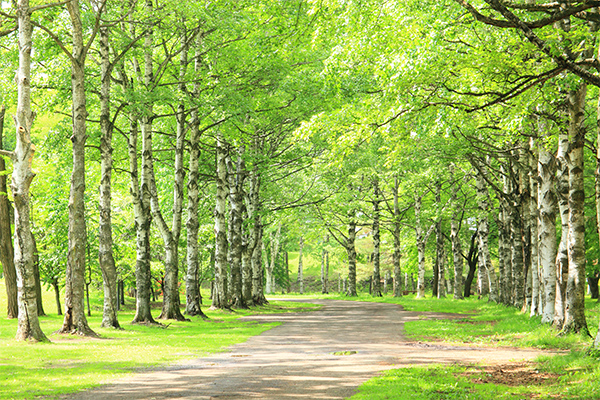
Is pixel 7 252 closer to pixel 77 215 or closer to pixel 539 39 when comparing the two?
pixel 77 215

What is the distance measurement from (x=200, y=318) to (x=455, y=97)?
51.5 feet

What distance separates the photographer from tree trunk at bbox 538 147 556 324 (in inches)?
670

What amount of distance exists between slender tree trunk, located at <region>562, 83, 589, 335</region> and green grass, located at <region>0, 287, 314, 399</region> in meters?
8.79

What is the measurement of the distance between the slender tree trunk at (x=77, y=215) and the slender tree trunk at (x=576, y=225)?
12.8m

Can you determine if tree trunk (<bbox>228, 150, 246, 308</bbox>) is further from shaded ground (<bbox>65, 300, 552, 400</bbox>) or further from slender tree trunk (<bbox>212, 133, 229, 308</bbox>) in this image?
shaded ground (<bbox>65, 300, 552, 400</bbox>)

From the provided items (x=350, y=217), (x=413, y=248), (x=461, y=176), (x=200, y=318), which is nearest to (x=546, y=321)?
(x=200, y=318)

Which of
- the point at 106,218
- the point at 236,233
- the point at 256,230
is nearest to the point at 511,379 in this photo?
the point at 106,218

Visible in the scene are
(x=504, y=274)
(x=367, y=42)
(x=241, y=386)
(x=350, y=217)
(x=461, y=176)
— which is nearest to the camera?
(x=241, y=386)

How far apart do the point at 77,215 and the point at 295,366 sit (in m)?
→ 8.66

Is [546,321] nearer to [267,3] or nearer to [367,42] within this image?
[367,42]

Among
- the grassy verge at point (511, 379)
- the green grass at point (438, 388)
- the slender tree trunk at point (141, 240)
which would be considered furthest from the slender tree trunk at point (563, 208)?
the slender tree trunk at point (141, 240)

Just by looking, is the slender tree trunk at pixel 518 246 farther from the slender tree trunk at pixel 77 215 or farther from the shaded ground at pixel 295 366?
the slender tree trunk at pixel 77 215

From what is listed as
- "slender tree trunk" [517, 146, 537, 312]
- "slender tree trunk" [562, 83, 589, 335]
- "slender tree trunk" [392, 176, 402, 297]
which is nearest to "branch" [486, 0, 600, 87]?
"slender tree trunk" [562, 83, 589, 335]

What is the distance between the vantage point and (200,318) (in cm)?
2369
